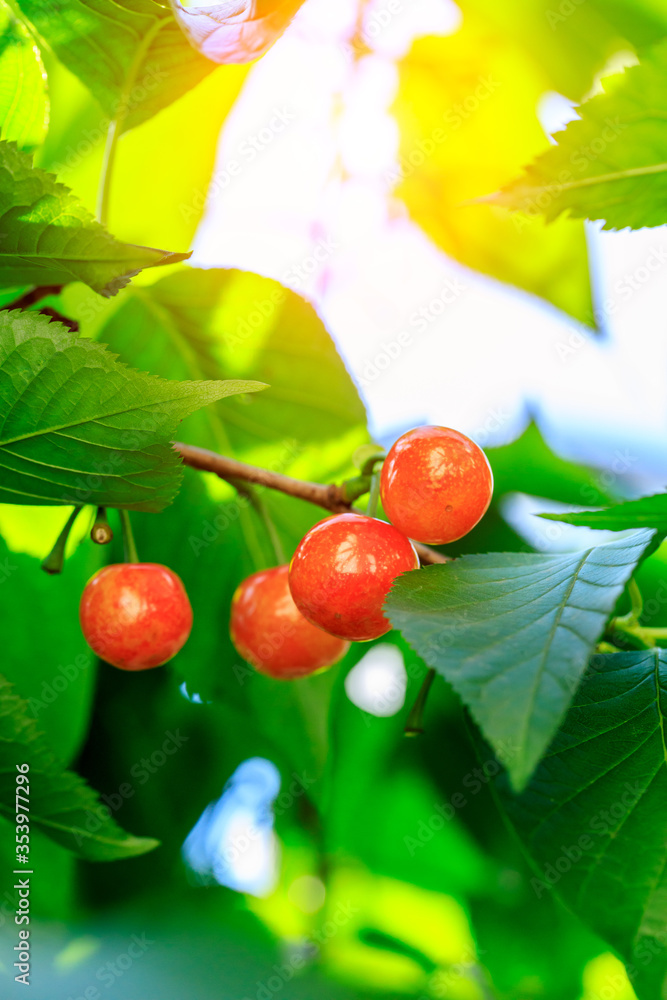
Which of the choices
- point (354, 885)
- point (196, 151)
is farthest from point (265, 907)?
point (196, 151)

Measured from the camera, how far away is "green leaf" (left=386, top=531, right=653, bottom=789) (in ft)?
0.70

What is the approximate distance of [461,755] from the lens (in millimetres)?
615

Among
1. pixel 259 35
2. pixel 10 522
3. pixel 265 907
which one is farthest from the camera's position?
pixel 265 907

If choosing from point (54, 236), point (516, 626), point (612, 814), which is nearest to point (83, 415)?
point (54, 236)

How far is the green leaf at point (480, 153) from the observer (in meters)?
0.58

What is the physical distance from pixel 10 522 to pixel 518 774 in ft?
1.51

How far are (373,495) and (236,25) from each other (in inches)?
10.2

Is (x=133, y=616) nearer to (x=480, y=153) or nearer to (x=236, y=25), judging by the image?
(x=236, y=25)

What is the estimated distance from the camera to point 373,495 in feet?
1.33

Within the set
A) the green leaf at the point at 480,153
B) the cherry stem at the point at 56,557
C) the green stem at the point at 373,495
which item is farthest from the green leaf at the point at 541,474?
the cherry stem at the point at 56,557

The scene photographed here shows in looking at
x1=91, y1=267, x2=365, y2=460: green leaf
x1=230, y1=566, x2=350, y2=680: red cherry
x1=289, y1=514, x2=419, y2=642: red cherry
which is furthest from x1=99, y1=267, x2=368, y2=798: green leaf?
x1=289, y1=514, x2=419, y2=642: red cherry

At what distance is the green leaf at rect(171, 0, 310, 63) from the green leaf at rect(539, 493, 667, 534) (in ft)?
0.98

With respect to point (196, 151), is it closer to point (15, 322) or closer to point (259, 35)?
point (259, 35)

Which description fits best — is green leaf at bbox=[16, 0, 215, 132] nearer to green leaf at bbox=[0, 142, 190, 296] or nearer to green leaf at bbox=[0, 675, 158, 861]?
green leaf at bbox=[0, 142, 190, 296]
